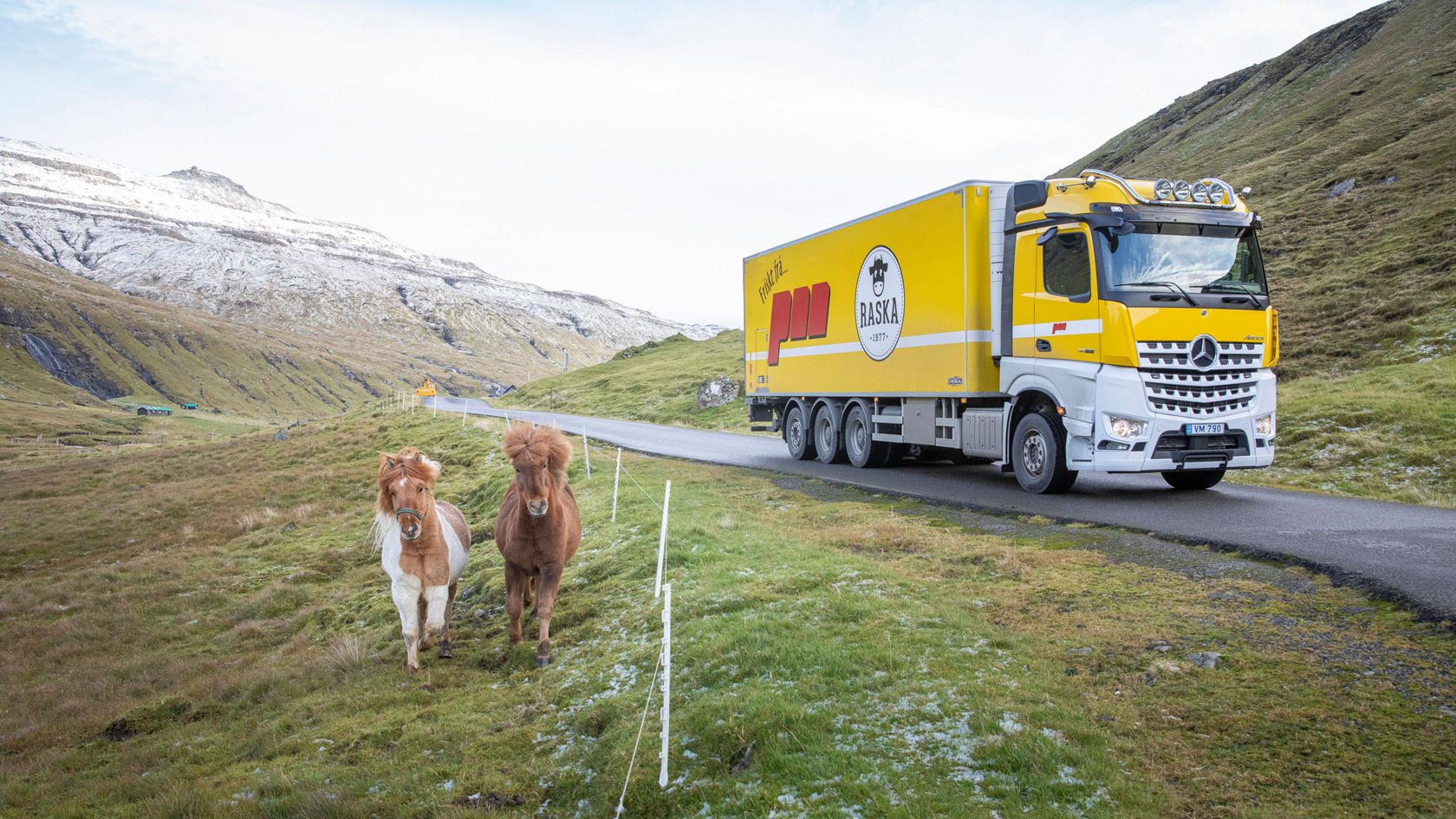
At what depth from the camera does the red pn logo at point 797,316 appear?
62.1ft

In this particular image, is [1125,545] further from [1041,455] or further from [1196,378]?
[1041,455]

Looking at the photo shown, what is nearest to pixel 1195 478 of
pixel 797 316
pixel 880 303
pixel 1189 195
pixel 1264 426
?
pixel 1264 426

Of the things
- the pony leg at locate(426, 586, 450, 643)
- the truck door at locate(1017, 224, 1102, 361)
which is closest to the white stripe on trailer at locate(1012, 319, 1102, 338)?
the truck door at locate(1017, 224, 1102, 361)

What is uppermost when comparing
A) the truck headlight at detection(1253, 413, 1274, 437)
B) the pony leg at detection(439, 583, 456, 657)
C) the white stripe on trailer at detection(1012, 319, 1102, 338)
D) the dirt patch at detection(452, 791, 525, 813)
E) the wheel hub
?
the white stripe on trailer at detection(1012, 319, 1102, 338)

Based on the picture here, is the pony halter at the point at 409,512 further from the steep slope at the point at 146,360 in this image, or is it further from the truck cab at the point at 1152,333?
the steep slope at the point at 146,360

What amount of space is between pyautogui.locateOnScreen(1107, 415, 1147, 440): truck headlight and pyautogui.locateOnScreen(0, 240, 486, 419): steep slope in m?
148

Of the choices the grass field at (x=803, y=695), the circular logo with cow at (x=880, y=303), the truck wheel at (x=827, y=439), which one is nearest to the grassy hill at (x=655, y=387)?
the truck wheel at (x=827, y=439)

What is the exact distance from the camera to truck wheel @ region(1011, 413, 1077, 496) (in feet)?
40.4

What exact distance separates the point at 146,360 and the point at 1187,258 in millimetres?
186874

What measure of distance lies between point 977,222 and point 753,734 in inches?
423

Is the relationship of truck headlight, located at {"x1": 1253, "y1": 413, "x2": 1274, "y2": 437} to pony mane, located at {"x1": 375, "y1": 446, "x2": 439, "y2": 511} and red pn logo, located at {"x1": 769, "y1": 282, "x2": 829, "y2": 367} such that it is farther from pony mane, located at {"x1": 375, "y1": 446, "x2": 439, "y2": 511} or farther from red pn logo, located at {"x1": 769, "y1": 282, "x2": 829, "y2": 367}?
pony mane, located at {"x1": 375, "y1": 446, "x2": 439, "y2": 511}

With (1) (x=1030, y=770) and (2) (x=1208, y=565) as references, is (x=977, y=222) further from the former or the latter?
(1) (x=1030, y=770)

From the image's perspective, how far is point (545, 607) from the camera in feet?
26.2

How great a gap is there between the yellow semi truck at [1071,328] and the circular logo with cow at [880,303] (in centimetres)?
4
